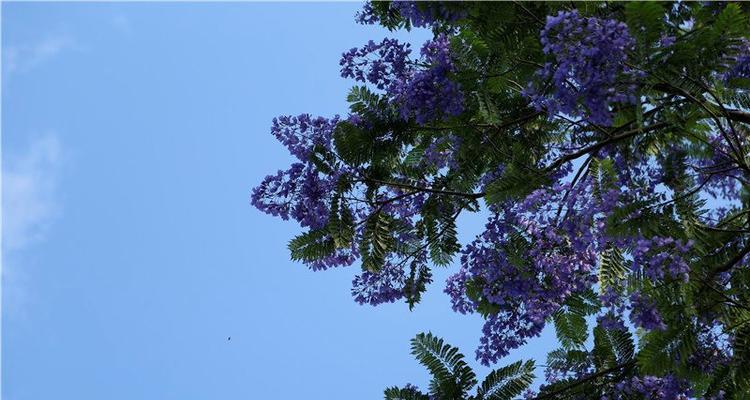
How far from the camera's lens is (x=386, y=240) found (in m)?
5.86

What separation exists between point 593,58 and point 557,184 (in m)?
1.16

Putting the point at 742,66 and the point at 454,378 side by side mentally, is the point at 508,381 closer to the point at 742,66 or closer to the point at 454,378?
the point at 454,378

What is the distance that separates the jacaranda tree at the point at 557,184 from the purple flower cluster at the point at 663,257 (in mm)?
15

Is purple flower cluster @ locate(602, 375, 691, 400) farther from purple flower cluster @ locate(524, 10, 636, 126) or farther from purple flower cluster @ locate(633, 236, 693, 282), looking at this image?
purple flower cluster @ locate(524, 10, 636, 126)

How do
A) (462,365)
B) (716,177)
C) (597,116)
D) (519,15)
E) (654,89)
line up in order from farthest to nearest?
(462,365) → (716,177) → (519,15) → (654,89) → (597,116)

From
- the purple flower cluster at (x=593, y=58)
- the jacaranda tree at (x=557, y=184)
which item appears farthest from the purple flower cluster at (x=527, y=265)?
the purple flower cluster at (x=593, y=58)

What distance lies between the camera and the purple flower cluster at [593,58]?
3.91 metres

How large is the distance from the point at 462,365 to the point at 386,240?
3.31ft

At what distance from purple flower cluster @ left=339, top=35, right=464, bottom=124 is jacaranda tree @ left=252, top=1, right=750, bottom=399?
0.04 ft

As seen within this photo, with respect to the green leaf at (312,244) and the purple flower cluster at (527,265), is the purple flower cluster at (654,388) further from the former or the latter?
the green leaf at (312,244)

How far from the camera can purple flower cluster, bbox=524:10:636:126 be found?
391cm

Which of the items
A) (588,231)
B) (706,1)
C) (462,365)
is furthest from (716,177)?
(462,365)

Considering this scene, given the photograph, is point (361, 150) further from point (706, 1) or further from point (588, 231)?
point (706, 1)

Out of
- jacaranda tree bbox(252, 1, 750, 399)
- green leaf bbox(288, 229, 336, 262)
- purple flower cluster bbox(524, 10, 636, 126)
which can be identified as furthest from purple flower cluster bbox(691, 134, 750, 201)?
green leaf bbox(288, 229, 336, 262)
